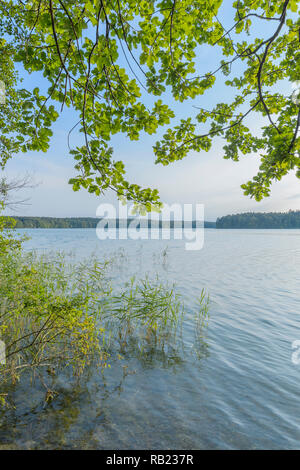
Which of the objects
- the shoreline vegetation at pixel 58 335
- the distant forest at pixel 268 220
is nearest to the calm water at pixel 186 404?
the shoreline vegetation at pixel 58 335

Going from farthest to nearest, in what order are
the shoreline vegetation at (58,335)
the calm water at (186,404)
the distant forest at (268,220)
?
1. the distant forest at (268,220)
2. the shoreline vegetation at (58,335)
3. the calm water at (186,404)

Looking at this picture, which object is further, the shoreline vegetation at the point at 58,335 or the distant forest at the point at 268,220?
the distant forest at the point at 268,220

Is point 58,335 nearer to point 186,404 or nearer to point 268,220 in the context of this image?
point 186,404

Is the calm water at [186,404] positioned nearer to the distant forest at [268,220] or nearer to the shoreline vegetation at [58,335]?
the shoreline vegetation at [58,335]

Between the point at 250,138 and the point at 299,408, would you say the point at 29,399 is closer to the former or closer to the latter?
the point at 299,408

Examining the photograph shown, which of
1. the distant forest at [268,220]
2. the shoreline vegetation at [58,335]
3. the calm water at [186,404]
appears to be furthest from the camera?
the distant forest at [268,220]

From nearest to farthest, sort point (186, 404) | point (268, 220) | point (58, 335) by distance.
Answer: point (186, 404) → point (58, 335) → point (268, 220)

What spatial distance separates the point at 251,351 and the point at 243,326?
2.25 metres

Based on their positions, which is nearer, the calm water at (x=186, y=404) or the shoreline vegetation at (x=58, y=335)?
the calm water at (x=186, y=404)

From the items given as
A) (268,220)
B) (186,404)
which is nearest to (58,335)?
(186,404)

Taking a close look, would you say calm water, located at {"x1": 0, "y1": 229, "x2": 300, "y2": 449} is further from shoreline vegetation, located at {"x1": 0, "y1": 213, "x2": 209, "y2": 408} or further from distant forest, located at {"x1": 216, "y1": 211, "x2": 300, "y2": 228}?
distant forest, located at {"x1": 216, "y1": 211, "x2": 300, "y2": 228}

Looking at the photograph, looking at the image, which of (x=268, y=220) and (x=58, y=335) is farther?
(x=268, y=220)

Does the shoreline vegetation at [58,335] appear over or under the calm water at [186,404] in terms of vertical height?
over

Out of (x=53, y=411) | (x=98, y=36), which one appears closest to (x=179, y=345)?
(x=53, y=411)
